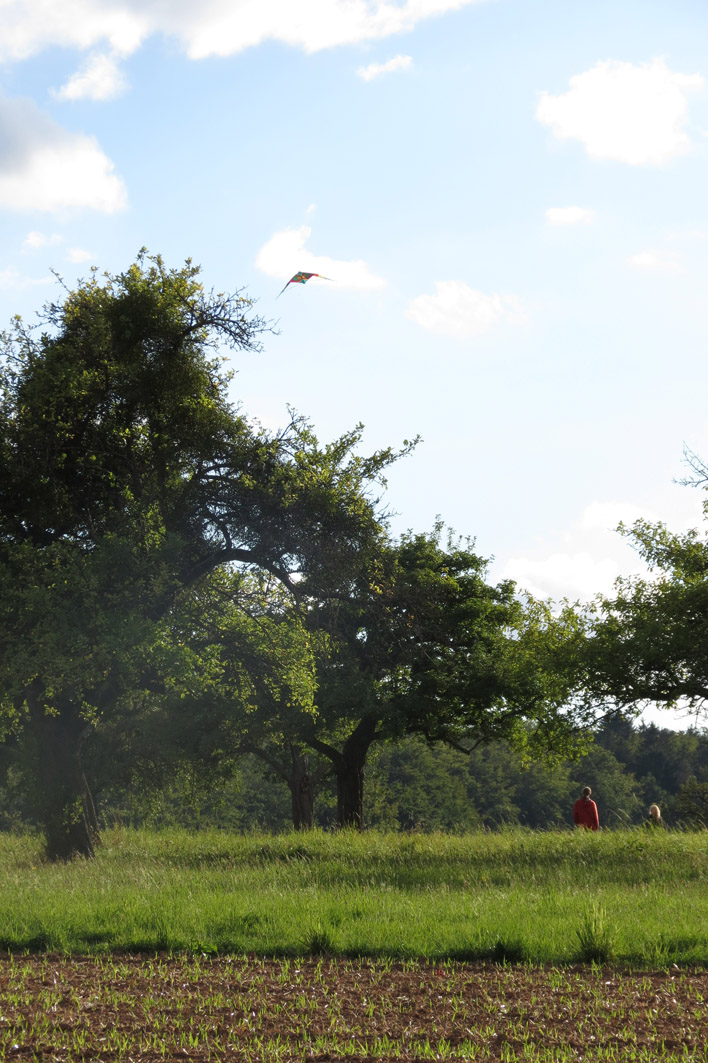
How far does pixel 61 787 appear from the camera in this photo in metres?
18.7

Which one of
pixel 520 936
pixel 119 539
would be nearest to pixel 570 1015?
pixel 520 936

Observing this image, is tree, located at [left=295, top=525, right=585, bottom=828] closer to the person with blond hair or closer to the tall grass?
the person with blond hair

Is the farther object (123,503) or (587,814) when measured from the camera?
(587,814)

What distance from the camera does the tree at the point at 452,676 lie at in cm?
2319

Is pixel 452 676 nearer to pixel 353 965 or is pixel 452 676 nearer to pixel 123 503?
pixel 123 503

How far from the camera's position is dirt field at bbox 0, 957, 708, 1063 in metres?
6.56

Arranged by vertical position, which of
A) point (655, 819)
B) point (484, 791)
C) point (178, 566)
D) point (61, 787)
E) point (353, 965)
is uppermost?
point (178, 566)

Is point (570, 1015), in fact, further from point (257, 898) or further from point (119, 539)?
point (119, 539)

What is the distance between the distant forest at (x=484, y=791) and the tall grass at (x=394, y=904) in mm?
35562

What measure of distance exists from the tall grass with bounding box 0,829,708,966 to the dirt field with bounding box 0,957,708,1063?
1.65 feet

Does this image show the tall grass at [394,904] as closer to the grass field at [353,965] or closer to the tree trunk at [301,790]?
the grass field at [353,965]

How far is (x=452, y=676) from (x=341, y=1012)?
736 inches

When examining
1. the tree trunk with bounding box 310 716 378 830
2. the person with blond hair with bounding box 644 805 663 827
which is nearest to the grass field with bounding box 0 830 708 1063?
the person with blond hair with bounding box 644 805 663 827

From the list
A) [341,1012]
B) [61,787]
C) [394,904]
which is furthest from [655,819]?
[341,1012]
